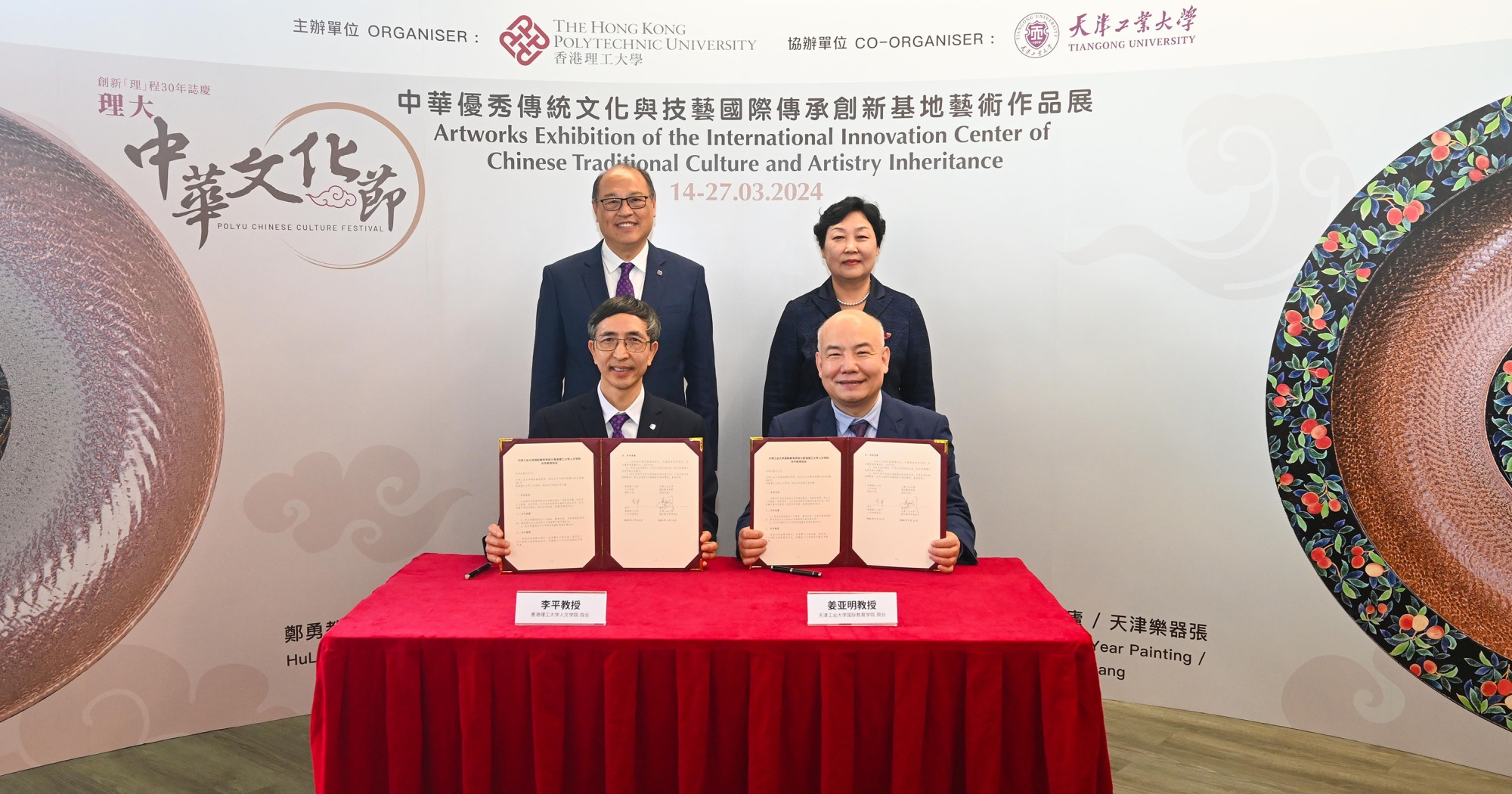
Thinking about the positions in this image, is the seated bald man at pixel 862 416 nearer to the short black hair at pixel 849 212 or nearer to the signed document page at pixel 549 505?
the signed document page at pixel 549 505

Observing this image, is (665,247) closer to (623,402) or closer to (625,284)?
(625,284)

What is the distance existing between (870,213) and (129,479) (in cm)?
247

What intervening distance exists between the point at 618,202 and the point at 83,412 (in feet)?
5.67

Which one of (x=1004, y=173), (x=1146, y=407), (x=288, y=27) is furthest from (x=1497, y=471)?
(x=288, y=27)

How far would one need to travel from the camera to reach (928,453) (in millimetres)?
2053

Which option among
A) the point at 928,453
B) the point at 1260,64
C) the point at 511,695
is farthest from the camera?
the point at 1260,64

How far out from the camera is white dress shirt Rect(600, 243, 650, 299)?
3.04 meters

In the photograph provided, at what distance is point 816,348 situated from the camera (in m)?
3.00

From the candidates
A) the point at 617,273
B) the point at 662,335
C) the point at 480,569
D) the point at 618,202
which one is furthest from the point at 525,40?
the point at 480,569

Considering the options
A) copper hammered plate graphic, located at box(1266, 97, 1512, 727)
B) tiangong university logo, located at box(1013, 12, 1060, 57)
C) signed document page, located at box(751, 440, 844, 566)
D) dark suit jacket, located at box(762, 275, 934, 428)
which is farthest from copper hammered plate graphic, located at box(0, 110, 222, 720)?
copper hammered plate graphic, located at box(1266, 97, 1512, 727)

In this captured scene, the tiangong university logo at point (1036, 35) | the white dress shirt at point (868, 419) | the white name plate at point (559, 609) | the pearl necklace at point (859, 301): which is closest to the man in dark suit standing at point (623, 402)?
the white dress shirt at point (868, 419)

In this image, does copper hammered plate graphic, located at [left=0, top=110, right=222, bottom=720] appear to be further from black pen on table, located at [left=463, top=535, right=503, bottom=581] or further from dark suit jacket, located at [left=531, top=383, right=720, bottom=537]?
black pen on table, located at [left=463, top=535, right=503, bottom=581]

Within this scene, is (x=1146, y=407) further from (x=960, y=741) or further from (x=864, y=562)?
(x=960, y=741)

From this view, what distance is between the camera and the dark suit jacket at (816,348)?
9.86 feet
